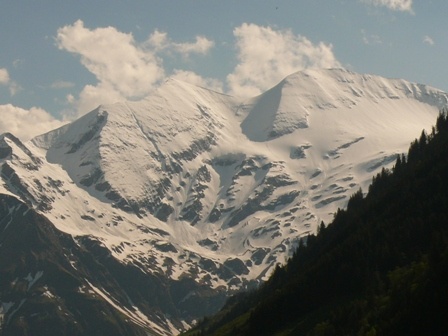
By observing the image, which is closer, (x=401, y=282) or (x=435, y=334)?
(x=435, y=334)

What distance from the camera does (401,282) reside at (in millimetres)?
Answer: 184250

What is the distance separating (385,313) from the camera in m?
166

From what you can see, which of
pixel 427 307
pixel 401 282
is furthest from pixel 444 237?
pixel 427 307

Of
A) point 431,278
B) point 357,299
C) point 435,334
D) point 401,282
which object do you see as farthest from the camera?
point 357,299

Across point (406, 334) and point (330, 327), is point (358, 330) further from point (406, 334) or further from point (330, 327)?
point (406, 334)

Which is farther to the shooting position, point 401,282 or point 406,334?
point 401,282

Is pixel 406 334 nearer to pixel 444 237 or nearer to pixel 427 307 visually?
pixel 427 307

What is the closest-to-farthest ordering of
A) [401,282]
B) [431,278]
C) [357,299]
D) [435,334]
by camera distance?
1. [435,334]
2. [431,278]
3. [401,282]
4. [357,299]

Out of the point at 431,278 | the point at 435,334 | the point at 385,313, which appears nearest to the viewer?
the point at 435,334

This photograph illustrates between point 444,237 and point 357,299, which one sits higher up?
point 444,237

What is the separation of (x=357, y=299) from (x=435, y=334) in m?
56.4

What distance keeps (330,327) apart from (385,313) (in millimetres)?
23330

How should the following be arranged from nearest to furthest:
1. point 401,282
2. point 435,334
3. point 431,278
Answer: point 435,334, point 431,278, point 401,282

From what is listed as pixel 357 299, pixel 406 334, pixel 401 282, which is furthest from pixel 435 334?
pixel 357 299
